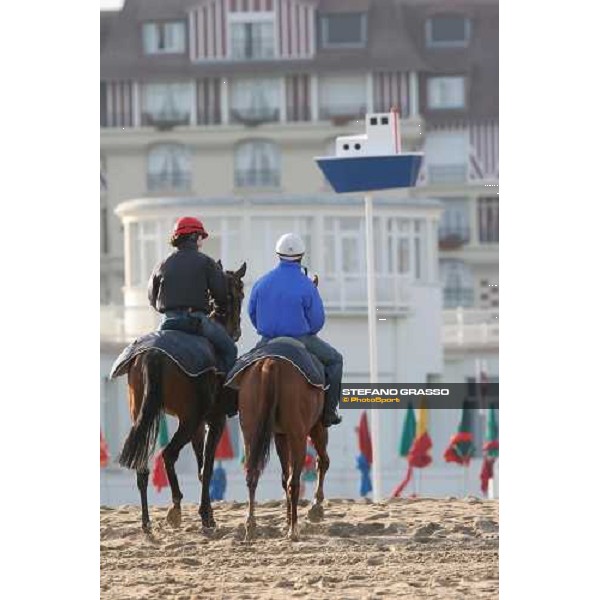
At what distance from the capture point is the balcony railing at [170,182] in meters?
21.9

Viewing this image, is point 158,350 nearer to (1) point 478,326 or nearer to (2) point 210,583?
Result: (2) point 210,583

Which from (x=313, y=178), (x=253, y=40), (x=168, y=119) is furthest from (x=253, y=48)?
(x=313, y=178)

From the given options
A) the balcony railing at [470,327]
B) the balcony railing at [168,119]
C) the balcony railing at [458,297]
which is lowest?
the balcony railing at [470,327]

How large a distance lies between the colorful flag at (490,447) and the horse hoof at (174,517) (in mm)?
5105

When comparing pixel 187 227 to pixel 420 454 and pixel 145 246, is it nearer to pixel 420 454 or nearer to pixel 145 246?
pixel 420 454

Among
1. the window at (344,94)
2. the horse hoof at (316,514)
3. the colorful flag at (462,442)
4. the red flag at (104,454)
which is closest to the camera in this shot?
the horse hoof at (316,514)

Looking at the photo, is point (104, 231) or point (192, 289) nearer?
point (192, 289)

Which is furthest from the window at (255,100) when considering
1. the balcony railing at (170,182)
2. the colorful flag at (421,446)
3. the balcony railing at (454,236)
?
the colorful flag at (421,446)

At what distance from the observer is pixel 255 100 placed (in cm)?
2138

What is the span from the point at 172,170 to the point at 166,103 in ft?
3.67

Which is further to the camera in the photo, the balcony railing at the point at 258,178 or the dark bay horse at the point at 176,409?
the balcony railing at the point at 258,178

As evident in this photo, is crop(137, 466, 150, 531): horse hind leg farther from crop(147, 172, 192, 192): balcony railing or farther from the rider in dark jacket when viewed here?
crop(147, 172, 192, 192): balcony railing

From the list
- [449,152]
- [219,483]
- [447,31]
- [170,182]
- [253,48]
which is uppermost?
[447,31]

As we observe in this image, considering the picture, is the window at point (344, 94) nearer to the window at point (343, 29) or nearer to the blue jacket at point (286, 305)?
the window at point (343, 29)
